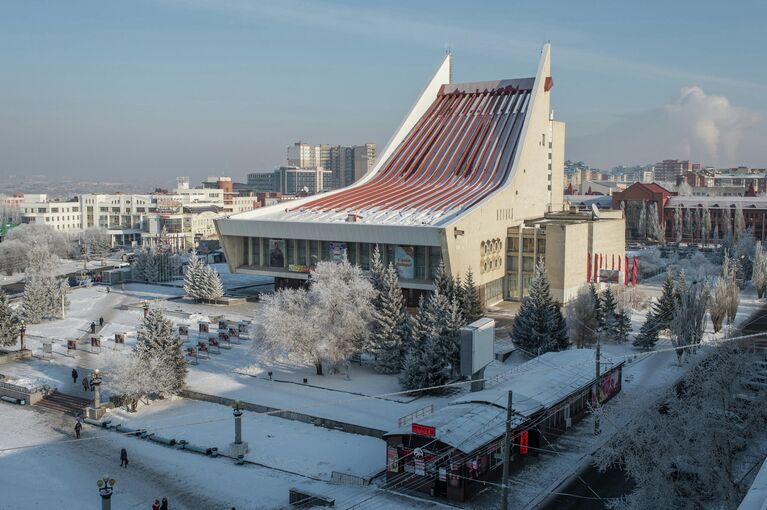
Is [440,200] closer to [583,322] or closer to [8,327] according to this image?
[583,322]

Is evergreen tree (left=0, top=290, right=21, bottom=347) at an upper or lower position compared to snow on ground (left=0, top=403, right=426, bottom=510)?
upper

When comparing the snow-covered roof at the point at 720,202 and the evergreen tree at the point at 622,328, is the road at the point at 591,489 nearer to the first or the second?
the evergreen tree at the point at 622,328

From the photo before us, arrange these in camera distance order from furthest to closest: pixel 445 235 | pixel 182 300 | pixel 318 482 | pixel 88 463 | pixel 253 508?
1. pixel 182 300
2. pixel 445 235
3. pixel 88 463
4. pixel 318 482
5. pixel 253 508

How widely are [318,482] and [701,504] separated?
9925mm

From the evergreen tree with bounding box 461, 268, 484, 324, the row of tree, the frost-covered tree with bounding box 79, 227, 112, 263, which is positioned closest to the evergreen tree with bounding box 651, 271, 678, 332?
the evergreen tree with bounding box 461, 268, 484, 324

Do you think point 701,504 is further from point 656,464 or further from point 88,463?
point 88,463

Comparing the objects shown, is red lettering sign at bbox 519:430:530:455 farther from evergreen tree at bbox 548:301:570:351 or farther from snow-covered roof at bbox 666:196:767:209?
snow-covered roof at bbox 666:196:767:209

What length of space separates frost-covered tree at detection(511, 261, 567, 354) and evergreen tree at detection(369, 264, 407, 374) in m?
5.64

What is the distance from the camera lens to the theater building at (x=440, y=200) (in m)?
43.1

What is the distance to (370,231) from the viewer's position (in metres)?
42.8

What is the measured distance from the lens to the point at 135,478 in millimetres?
20734

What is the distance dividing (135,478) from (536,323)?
61.2 feet

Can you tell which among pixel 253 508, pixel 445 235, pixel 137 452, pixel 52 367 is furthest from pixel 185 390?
pixel 445 235

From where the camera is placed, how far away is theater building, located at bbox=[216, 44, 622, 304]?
43062 millimetres
